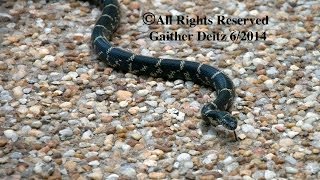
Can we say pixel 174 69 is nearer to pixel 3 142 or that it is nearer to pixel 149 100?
pixel 149 100

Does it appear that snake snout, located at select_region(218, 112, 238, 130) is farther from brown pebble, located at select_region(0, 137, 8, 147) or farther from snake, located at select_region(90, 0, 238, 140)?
brown pebble, located at select_region(0, 137, 8, 147)

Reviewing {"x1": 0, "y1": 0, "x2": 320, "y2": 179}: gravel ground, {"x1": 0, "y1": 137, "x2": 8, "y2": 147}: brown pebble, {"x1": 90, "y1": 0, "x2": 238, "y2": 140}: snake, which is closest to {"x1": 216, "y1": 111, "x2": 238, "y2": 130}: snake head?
{"x1": 90, "y1": 0, "x2": 238, "y2": 140}: snake

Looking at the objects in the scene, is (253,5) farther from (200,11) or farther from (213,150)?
(213,150)

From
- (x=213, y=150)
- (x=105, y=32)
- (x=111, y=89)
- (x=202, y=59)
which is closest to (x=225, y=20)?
(x=202, y=59)

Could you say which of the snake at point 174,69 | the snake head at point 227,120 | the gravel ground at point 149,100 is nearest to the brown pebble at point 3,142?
the gravel ground at point 149,100

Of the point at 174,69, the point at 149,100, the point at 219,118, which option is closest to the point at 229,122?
the point at 219,118

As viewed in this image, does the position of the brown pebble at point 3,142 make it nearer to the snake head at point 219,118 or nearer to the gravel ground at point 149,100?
the gravel ground at point 149,100

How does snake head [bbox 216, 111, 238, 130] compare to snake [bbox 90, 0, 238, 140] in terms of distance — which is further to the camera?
snake [bbox 90, 0, 238, 140]
